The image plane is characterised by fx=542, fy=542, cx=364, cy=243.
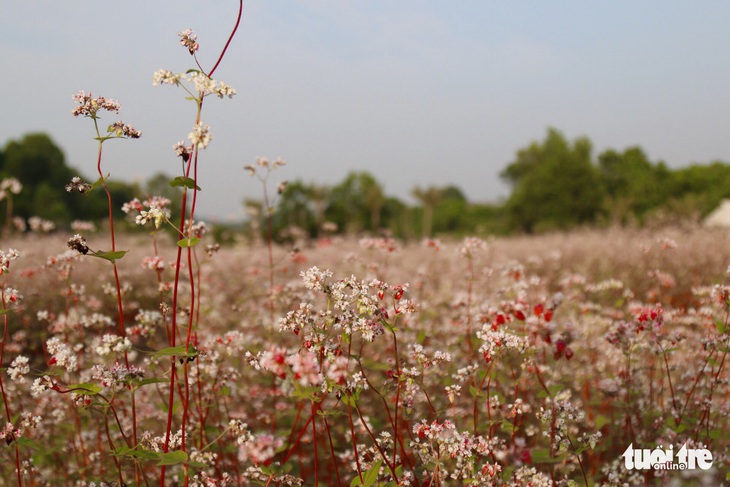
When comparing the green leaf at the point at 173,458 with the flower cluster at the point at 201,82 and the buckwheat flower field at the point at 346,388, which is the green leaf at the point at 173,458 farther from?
the flower cluster at the point at 201,82

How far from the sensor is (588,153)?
4803 cm

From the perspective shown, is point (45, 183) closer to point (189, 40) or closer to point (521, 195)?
point (521, 195)

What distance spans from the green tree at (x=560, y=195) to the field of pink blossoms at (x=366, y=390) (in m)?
37.3

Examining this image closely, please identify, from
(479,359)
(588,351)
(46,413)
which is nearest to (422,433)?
(479,359)

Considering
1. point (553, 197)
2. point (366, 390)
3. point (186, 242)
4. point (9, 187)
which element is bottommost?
point (366, 390)

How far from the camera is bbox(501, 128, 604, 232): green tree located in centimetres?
4266

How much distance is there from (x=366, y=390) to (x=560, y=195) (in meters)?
41.5

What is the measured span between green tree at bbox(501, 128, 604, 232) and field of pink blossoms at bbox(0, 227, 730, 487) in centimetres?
3725

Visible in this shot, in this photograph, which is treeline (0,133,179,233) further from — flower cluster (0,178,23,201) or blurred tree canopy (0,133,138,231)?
flower cluster (0,178,23,201)

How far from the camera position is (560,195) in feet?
142

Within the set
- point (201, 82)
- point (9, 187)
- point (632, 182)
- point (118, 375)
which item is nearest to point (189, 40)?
point (201, 82)

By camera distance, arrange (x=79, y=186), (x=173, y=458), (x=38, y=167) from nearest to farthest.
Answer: (x=173, y=458) → (x=79, y=186) → (x=38, y=167)

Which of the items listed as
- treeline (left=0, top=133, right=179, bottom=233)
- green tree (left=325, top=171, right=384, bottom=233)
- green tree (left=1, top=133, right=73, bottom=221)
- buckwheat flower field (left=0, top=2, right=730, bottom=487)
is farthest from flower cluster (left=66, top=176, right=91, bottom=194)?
green tree (left=325, top=171, right=384, bottom=233)

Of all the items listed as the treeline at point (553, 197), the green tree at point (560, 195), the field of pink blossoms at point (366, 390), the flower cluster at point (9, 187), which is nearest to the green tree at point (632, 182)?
the treeline at point (553, 197)
